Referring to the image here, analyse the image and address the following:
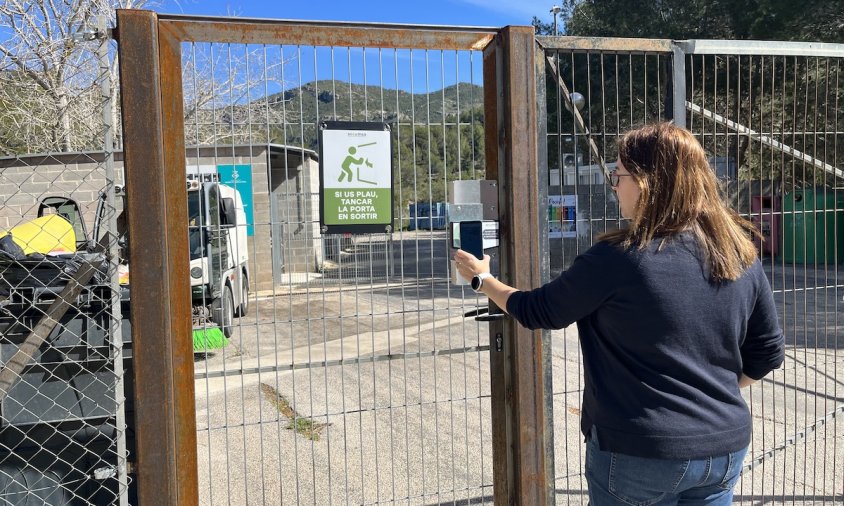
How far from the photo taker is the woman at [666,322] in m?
1.88

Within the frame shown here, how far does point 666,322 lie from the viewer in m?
1.87

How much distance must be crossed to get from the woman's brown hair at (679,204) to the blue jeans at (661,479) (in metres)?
0.54

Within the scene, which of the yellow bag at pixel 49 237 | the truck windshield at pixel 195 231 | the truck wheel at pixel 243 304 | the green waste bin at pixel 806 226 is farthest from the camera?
the yellow bag at pixel 49 237

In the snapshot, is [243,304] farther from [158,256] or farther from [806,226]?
[806,226]

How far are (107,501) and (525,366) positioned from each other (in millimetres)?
1911

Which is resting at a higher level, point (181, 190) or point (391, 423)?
point (181, 190)

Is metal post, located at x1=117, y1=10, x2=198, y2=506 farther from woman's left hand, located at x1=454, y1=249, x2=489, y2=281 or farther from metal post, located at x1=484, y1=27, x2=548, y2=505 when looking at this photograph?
metal post, located at x1=484, y1=27, x2=548, y2=505

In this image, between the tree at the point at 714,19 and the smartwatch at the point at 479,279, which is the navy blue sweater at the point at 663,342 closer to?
the smartwatch at the point at 479,279

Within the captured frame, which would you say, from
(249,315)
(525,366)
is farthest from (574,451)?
(249,315)

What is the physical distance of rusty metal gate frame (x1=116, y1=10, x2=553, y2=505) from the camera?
2432mm

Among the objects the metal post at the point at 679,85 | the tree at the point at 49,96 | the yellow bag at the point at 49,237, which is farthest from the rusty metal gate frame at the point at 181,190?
the tree at the point at 49,96

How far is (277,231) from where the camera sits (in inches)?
111

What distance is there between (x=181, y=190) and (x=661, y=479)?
6.21 ft

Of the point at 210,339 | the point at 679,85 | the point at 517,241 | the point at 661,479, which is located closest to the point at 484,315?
the point at 517,241
